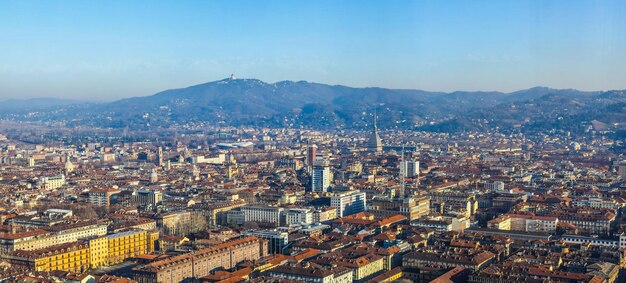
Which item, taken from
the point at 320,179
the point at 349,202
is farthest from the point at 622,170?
the point at 349,202

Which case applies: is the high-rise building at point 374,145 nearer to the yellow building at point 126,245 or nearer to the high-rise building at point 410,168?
the high-rise building at point 410,168

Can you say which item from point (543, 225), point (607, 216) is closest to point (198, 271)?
point (543, 225)

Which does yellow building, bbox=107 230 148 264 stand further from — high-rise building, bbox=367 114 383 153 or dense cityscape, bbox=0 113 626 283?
high-rise building, bbox=367 114 383 153

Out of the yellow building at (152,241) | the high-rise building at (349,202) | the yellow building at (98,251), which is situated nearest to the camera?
the yellow building at (98,251)

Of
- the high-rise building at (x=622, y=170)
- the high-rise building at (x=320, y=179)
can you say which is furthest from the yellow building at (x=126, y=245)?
the high-rise building at (x=622, y=170)

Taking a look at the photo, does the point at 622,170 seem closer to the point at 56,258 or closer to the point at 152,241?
the point at 152,241

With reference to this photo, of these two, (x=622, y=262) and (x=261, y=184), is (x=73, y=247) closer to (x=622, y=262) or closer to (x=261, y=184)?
(x=622, y=262)

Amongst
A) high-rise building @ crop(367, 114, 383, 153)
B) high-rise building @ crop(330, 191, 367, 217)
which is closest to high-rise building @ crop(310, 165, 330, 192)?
high-rise building @ crop(330, 191, 367, 217)

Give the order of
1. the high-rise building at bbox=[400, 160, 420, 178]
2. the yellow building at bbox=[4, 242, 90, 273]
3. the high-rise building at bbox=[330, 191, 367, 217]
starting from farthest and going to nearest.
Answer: the high-rise building at bbox=[400, 160, 420, 178] → the high-rise building at bbox=[330, 191, 367, 217] → the yellow building at bbox=[4, 242, 90, 273]
